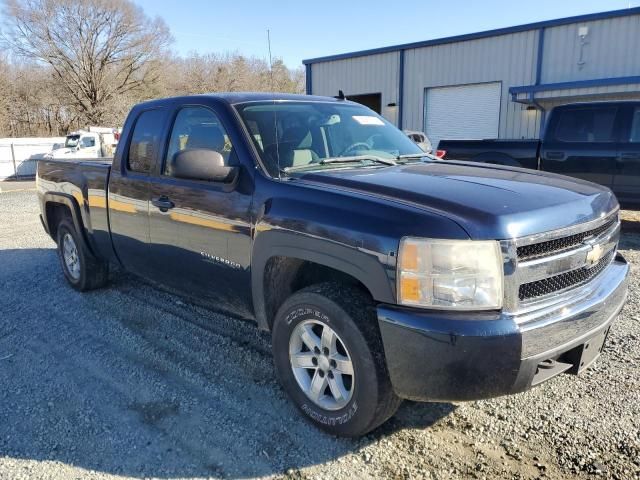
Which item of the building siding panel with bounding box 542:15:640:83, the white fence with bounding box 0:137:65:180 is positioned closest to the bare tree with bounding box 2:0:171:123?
the white fence with bounding box 0:137:65:180

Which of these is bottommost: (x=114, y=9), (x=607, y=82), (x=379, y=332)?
(x=379, y=332)

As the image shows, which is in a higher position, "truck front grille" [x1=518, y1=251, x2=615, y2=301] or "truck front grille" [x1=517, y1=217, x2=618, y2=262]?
"truck front grille" [x1=517, y1=217, x2=618, y2=262]

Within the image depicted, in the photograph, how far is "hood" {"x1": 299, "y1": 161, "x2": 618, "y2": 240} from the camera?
2.42 metres

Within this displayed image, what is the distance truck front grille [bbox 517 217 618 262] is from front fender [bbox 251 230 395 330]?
64cm

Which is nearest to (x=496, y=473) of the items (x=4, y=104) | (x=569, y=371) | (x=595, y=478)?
(x=595, y=478)

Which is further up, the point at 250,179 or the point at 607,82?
the point at 607,82

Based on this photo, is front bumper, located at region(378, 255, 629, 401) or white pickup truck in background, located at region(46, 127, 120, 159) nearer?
front bumper, located at region(378, 255, 629, 401)

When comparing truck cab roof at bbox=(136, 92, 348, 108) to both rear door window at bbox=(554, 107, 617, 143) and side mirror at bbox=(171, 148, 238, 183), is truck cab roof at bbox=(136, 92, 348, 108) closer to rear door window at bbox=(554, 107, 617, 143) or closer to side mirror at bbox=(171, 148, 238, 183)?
side mirror at bbox=(171, 148, 238, 183)

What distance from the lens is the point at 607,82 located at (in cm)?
1511

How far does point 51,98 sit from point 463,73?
34.5 meters

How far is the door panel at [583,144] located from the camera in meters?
8.07

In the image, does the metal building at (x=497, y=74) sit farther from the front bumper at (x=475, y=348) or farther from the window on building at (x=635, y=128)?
the front bumper at (x=475, y=348)

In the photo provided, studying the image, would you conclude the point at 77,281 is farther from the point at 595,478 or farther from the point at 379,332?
the point at 595,478

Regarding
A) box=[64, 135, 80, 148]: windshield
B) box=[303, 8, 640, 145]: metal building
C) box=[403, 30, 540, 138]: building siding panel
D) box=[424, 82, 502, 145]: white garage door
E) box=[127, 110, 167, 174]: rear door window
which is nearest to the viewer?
box=[127, 110, 167, 174]: rear door window
